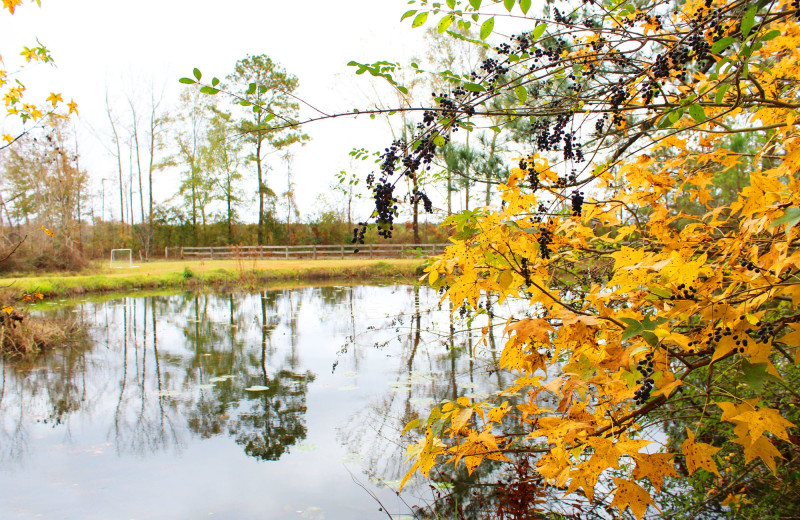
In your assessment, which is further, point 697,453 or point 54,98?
point 54,98

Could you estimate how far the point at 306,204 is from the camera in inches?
987

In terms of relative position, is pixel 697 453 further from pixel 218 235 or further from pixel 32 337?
pixel 218 235

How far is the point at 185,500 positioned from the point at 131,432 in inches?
60.6

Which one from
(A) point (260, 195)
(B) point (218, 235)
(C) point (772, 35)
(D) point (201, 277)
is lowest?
(D) point (201, 277)

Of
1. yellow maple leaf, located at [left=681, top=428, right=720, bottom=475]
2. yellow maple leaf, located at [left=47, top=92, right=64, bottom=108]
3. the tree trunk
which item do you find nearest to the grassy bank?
the tree trunk

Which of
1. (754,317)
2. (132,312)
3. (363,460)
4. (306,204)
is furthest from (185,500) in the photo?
(306,204)

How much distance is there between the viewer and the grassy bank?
12.9 meters

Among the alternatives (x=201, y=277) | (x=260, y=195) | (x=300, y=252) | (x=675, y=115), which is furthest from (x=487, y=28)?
(x=260, y=195)

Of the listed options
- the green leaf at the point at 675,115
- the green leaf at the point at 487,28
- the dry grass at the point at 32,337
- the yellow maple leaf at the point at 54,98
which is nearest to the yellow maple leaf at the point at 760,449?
the green leaf at the point at 675,115

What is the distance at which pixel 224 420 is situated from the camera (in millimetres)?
5027

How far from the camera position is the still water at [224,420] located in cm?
364

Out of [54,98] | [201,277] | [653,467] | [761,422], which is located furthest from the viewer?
[201,277]

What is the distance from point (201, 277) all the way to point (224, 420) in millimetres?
11134

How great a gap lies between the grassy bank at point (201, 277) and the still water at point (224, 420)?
4.31m
